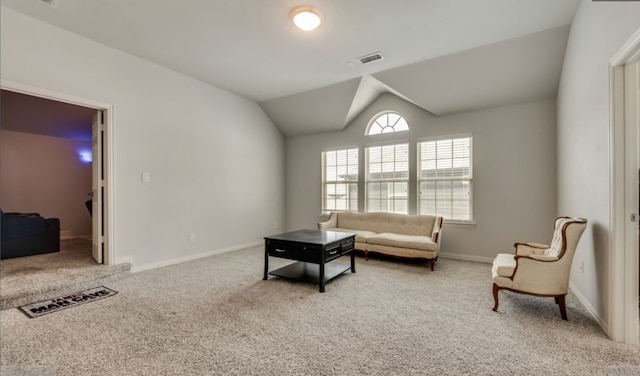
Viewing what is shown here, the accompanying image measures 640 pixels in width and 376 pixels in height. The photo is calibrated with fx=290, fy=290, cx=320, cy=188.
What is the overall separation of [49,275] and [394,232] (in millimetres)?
4631

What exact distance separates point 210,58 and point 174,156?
1.54 meters

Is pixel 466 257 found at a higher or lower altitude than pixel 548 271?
lower

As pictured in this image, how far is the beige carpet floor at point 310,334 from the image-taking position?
1.84 meters

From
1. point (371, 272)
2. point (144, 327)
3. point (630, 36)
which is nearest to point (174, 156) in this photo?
point (144, 327)

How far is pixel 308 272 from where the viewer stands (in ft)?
11.8

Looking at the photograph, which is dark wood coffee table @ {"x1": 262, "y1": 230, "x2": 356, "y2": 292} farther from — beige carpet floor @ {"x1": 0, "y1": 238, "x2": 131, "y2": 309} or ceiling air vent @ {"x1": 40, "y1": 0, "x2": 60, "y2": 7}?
ceiling air vent @ {"x1": 40, "y1": 0, "x2": 60, "y2": 7}

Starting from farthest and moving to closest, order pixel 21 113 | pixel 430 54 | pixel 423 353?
pixel 21 113 < pixel 430 54 < pixel 423 353

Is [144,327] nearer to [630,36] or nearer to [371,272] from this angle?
[371,272]

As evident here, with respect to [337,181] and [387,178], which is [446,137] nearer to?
[387,178]

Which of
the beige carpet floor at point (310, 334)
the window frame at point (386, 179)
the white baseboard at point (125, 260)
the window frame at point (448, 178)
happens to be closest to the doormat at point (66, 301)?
the beige carpet floor at point (310, 334)

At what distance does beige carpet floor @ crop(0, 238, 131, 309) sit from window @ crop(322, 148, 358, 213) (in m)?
3.62

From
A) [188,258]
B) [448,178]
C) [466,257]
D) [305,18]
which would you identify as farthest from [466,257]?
[188,258]

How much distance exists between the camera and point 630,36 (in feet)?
6.16

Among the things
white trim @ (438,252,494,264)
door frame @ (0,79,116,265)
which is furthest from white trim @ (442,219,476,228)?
door frame @ (0,79,116,265)
